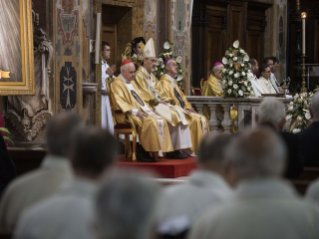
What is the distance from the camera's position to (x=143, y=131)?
31.3 feet

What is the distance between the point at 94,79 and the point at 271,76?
6.01 metres

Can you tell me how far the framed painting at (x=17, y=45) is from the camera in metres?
8.55

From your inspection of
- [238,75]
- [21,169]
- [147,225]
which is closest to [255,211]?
[147,225]

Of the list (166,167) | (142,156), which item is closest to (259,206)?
(166,167)

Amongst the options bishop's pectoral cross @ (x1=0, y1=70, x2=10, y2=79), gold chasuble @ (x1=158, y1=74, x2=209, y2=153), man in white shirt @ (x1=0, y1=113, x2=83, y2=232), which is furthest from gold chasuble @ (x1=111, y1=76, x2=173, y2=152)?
man in white shirt @ (x1=0, y1=113, x2=83, y2=232)

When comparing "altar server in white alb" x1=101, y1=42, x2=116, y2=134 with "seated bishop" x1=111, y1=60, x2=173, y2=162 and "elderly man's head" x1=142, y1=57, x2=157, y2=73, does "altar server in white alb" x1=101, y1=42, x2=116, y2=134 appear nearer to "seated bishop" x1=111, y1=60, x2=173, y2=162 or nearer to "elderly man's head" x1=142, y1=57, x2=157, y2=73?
"seated bishop" x1=111, y1=60, x2=173, y2=162

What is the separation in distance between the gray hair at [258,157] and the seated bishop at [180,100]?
8102 mm

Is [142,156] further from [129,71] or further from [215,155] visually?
[215,155]

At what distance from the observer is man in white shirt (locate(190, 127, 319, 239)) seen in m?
2.34

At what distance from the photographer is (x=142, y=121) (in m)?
9.58

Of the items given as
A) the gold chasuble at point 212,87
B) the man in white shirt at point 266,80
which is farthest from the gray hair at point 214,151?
the man in white shirt at point 266,80

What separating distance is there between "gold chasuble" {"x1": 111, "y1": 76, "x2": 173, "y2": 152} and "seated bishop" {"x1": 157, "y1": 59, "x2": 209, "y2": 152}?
32.8 inches

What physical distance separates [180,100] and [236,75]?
1278 millimetres

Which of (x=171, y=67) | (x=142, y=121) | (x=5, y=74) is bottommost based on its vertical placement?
(x=142, y=121)
